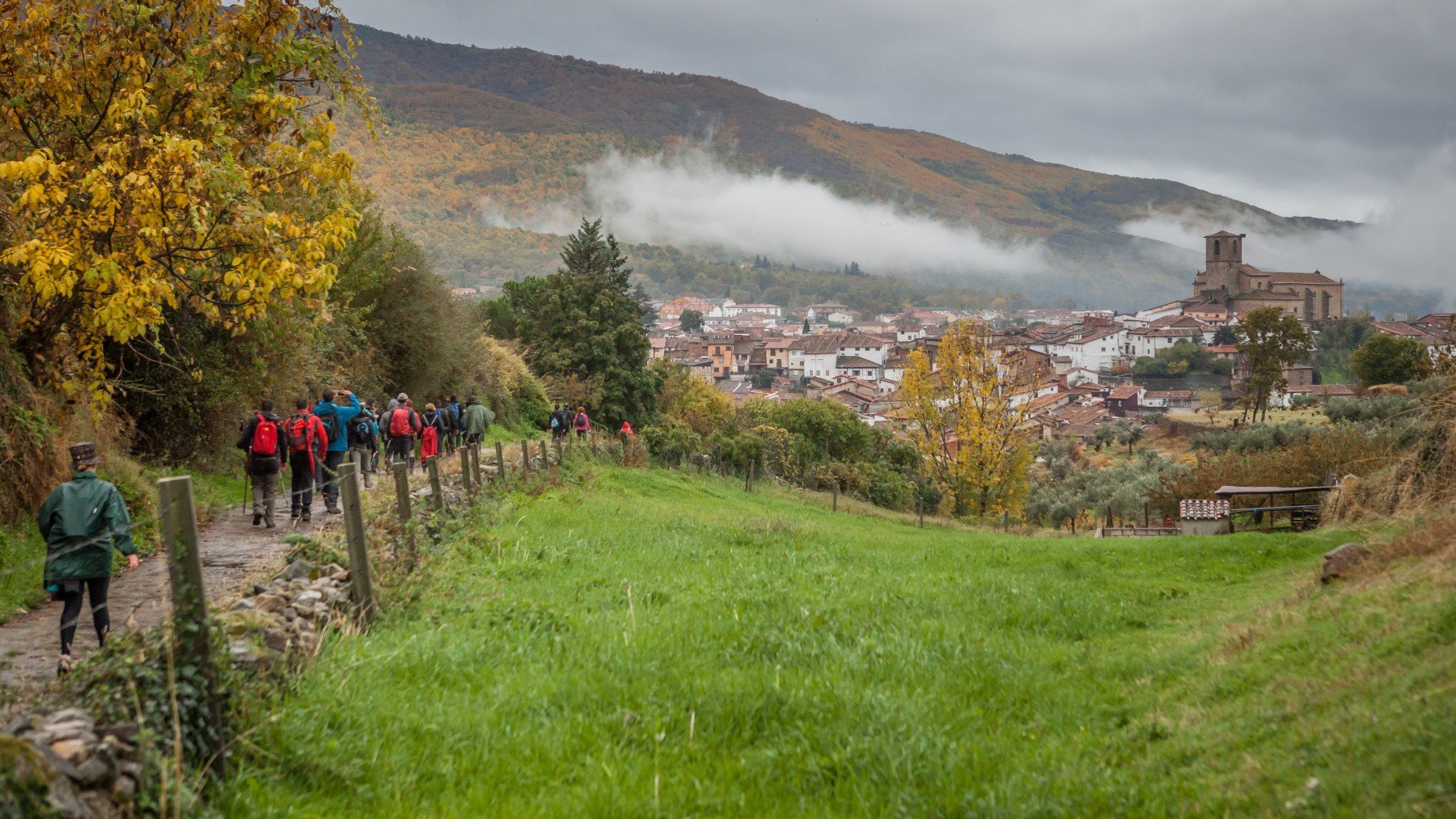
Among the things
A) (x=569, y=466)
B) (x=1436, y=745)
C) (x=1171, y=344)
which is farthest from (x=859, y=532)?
(x=1171, y=344)

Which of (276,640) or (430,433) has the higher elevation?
(276,640)

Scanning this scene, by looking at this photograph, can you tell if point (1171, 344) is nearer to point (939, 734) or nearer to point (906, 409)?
point (906, 409)

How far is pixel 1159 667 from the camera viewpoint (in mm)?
7539

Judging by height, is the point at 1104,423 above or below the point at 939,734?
below

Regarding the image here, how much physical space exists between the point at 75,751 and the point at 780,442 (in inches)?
1843

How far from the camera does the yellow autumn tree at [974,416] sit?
45031mm

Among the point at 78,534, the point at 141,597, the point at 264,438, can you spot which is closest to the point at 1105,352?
the point at 264,438

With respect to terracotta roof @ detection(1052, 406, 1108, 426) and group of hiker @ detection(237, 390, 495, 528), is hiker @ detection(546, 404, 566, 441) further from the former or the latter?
terracotta roof @ detection(1052, 406, 1108, 426)

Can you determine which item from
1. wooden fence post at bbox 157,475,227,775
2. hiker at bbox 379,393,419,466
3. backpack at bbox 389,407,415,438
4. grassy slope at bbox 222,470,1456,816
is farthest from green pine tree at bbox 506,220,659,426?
wooden fence post at bbox 157,475,227,775

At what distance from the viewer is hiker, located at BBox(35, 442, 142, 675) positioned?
7035 mm

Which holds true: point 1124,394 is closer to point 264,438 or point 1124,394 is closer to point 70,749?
point 264,438

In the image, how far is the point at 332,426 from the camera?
15.5 meters

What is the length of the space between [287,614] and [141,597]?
2797 mm

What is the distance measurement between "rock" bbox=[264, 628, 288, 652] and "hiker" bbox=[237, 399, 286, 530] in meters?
7.57
